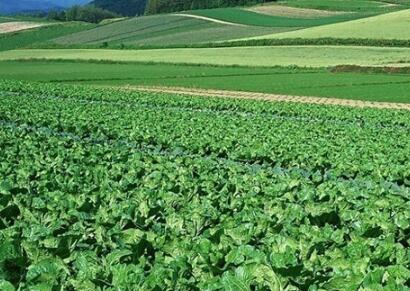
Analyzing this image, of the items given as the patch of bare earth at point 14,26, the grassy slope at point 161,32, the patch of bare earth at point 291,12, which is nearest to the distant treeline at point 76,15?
the patch of bare earth at point 14,26

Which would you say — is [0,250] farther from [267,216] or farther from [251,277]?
[267,216]

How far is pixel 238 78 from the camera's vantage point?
1905 inches

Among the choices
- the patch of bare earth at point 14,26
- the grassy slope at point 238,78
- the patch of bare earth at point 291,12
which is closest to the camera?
the grassy slope at point 238,78

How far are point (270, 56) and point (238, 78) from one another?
18.1 metres

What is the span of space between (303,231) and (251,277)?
2470 millimetres

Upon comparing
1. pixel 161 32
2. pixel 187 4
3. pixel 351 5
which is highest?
pixel 351 5

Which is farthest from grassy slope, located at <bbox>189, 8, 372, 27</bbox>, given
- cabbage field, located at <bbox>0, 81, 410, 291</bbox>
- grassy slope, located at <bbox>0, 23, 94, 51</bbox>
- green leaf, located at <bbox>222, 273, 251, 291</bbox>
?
green leaf, located at <bbox>222, 273, 251, 291</bbox>

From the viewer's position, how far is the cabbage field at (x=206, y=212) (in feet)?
18.8

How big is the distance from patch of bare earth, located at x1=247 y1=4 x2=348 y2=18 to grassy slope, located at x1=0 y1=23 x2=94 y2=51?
2857 centimetres

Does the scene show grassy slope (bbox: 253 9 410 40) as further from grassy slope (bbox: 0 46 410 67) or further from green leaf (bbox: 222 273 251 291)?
green leaf (bbox: 222 273 251 291)

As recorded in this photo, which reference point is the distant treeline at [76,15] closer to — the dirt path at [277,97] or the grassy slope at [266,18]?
the grassy slope at [266,18]

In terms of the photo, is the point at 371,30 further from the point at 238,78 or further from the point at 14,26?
the point at 14,26

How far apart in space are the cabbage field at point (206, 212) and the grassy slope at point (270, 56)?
39324 millimetres

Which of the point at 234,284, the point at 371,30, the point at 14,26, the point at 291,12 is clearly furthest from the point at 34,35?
the point at 234,284
